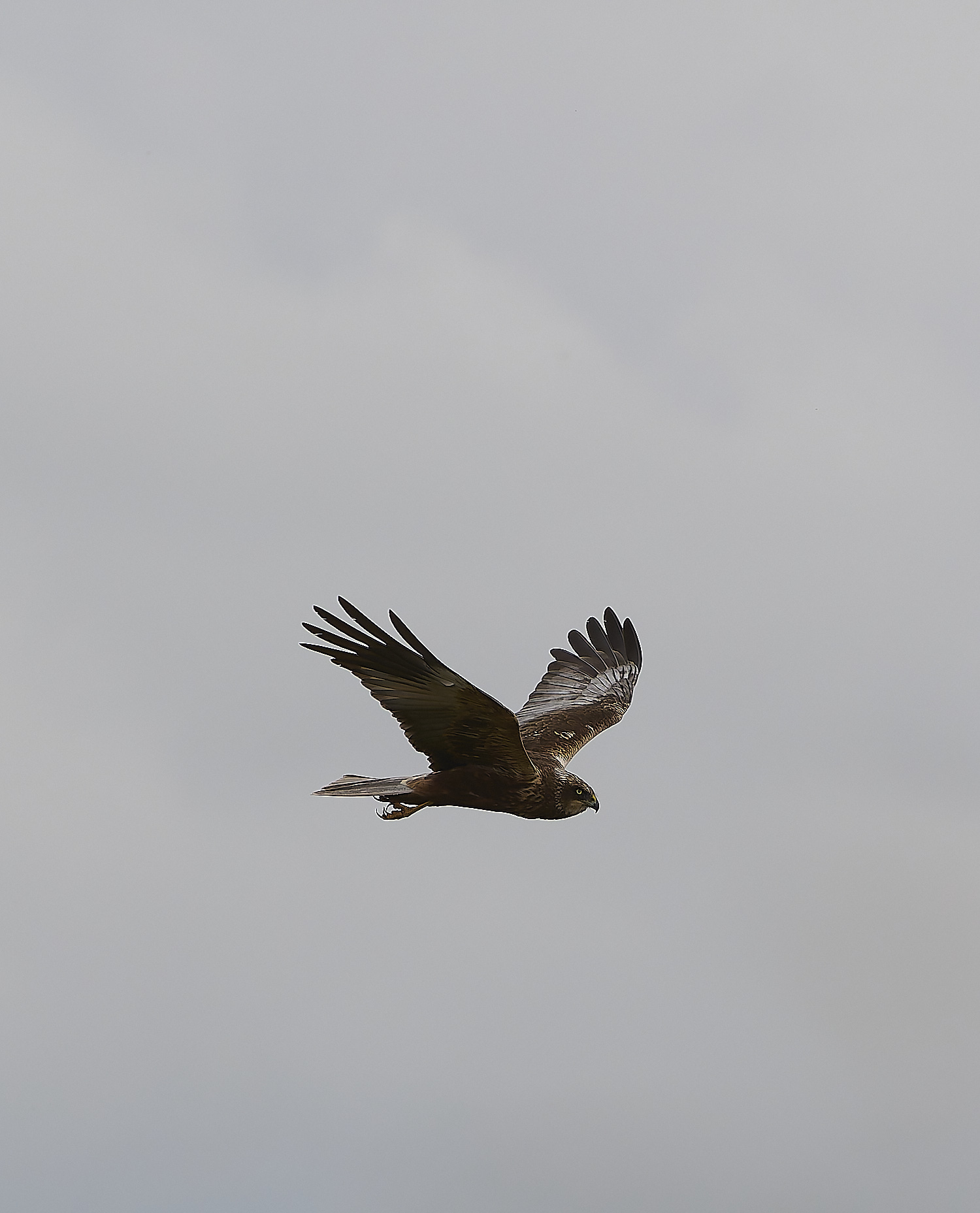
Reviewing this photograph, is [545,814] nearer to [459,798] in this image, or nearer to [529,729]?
[459,798]

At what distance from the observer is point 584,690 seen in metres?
22.4

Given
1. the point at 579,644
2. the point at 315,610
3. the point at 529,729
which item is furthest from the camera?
the point at 579,644

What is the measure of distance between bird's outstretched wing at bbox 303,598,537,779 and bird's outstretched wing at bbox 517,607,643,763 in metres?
3.60

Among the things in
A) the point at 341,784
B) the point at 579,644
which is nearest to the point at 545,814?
the point at 341,784

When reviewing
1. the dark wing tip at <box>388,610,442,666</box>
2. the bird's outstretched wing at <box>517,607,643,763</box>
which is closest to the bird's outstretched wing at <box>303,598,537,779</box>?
the dark wing tip at <box>388,610,442,666</box>

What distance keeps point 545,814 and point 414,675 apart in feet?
9.96

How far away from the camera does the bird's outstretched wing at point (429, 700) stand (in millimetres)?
14234

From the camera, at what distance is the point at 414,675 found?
571 inches

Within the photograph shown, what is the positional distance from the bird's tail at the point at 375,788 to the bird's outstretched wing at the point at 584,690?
3.52 meters

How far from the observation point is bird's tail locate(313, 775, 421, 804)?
→ 15.6m

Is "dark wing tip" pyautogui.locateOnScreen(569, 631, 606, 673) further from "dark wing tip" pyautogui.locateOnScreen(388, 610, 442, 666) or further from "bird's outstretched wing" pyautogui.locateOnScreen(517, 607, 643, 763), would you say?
"dark wing tip" pyautogui.locateOnScreen(388, 610, 442, 666)

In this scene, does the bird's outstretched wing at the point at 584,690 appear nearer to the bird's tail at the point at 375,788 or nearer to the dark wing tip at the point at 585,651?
the dark wing tip at the point at 585,651

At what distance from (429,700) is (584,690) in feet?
25.7

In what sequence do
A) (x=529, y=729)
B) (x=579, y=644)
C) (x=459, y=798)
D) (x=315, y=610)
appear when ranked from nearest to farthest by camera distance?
1. (x=315, y=610)
2. (x=459, y=798)
3. (x=529, y=729)
4. (x=579, y=644)
